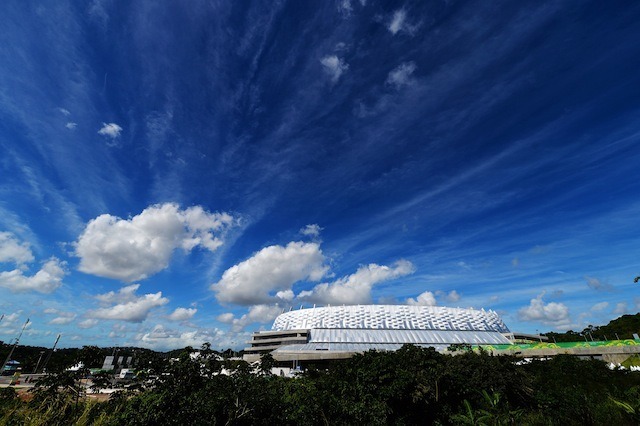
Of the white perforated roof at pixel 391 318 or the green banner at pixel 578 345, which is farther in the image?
the white perforated roof at pixel 391 318

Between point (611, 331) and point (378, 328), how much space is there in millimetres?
93793

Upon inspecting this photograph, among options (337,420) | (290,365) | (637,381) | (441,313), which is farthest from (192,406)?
(441,313)

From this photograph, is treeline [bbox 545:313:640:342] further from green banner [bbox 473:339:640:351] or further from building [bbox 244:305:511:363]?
green banner [bbox 473:339:640:351]

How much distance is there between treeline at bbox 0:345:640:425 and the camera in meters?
13.3

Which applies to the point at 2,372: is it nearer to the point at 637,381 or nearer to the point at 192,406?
the point at 192,406

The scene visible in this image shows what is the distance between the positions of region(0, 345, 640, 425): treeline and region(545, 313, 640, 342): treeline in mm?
109639

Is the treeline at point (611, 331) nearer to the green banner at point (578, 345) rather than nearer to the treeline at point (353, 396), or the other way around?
the green banner at point (578, 345)

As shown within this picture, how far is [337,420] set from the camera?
20.2m

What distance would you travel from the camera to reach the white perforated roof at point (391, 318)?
130875 mm

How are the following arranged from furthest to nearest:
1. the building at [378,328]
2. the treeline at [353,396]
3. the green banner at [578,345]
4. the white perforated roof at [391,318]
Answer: the white perforated roof at [391,318] → the building at [378,328] → the green banner at [578,345] → the treeline at [353,396]

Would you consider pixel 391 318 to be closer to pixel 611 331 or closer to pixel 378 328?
pixel 378 328

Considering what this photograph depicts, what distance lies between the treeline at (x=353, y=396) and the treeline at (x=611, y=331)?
110 meters

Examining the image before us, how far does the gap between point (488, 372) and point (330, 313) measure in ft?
364

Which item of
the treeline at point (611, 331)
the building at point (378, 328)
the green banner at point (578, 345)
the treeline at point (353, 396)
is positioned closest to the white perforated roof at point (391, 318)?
the building at point (378, 328)
